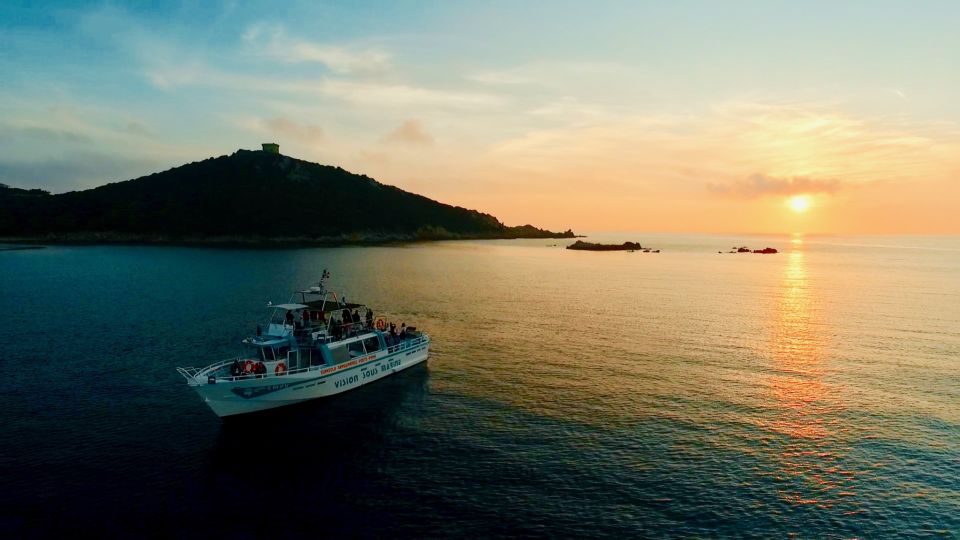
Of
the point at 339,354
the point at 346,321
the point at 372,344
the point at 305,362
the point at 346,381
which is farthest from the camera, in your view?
the point at 372,344

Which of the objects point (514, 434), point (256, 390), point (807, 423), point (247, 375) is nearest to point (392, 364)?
point (256, 390)

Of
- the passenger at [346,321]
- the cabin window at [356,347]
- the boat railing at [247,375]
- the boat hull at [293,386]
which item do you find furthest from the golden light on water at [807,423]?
the passenger at [346,321]

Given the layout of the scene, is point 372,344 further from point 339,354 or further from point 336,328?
point 339,354

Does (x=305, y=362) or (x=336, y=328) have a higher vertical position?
(x=336, y=328)

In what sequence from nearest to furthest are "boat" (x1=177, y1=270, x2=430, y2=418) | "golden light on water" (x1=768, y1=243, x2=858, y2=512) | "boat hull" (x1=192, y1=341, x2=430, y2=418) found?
"golden light on water" (x1=768, y1=243, x2=858, y2=512) < "boat hull" (x1=192, y1=341, x2=430, y2=418) < "boat" (x1=177, y1=270, x2=430, y2=418)

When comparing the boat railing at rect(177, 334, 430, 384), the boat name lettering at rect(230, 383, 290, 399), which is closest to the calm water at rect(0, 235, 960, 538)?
the boat name lettering at rect(230, 383, 290, 399)

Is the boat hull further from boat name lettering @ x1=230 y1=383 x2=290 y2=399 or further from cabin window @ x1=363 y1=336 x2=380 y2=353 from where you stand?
cabin window @ x1=363 y1=336 x2=380 y2=353

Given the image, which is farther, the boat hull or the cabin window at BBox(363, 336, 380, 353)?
the cabin window at BBox(363, 336, 380, 353)

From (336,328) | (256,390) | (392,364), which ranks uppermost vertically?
(336,328)

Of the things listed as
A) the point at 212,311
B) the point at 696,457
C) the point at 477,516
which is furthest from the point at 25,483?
the point at 212,311
